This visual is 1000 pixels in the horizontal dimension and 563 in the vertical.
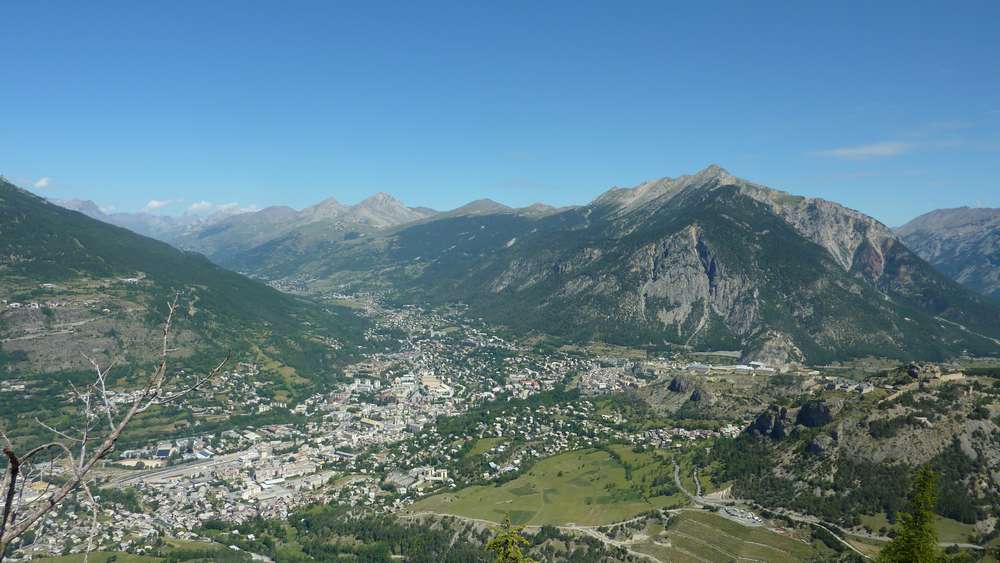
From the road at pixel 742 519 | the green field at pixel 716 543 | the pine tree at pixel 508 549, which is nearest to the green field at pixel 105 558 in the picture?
the green field at pixel 716 543

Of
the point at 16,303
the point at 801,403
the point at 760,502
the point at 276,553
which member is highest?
the point at 16,303

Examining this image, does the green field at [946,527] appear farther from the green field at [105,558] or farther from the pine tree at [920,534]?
the green field at [105,558]

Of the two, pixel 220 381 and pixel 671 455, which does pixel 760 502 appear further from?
pixel 220 381

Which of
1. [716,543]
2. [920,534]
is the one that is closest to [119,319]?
Result: [716,543]

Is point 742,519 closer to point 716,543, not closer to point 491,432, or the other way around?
point 716,543

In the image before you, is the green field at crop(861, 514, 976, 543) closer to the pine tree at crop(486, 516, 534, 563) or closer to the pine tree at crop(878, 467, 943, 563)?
the pine tree at crop(878, 467, 943, 563)

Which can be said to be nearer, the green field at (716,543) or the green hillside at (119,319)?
the green field at (716,543)

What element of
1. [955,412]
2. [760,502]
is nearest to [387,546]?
[760,502]
